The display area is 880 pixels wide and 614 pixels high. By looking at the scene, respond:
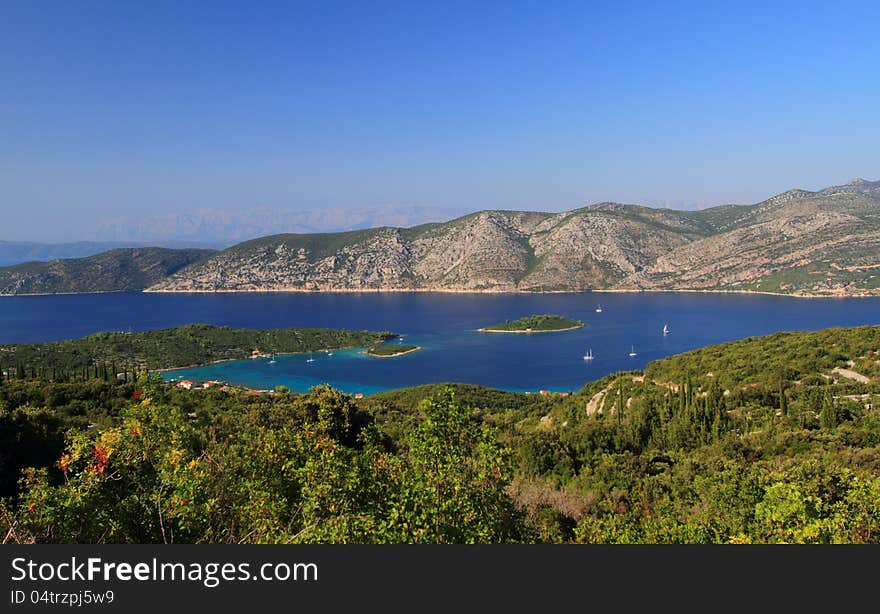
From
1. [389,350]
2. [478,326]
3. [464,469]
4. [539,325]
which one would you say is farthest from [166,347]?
[464,469]

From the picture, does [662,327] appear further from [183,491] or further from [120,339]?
[183,491]

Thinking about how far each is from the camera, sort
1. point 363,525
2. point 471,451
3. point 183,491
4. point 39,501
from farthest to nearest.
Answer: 1. point 471,451
2. point 183,491
3. point 39,501
4. point 363,525

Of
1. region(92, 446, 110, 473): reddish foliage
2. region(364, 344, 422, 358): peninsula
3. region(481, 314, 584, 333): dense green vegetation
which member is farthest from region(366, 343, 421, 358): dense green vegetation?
region(92, 446, 110, 473): reddish foliage

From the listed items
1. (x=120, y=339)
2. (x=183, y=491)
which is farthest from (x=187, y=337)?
(x=183, y=491)

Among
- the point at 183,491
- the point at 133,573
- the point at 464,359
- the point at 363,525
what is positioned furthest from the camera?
the point at 464,359

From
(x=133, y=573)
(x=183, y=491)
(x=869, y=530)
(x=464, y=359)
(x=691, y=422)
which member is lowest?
(x=464, y=359)

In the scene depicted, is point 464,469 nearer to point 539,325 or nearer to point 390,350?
point 390,350
